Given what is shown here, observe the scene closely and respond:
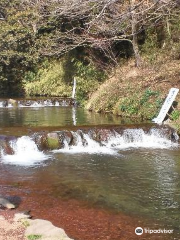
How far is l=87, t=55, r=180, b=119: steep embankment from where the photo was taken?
14.7m

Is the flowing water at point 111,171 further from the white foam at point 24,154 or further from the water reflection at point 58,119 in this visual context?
the water reflection at point 58,119

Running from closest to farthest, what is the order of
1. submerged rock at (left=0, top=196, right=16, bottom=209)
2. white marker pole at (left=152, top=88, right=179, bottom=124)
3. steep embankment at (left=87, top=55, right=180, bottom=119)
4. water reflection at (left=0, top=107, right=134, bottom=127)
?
submerged rock at (left=0, top=196, right=16, bottom=209) < white marker pole at (left=152, top=88, right=179, bottom=124) < water reflection at (left=0, top=107, right=134, bottom=127) < steep embankment at (left=87, top=55, right=180, bottom=119)

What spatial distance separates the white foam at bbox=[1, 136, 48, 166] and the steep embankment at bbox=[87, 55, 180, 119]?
529 cm

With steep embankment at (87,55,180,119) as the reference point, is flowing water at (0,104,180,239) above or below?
below

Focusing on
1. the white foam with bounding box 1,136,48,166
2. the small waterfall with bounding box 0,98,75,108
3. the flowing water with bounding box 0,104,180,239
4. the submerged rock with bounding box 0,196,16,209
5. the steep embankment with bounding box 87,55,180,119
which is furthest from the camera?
the small waterfall with bounding box 0,98,75,108

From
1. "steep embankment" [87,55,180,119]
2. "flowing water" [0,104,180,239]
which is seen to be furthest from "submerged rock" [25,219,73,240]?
"steep embankment" [87,55,180,119]

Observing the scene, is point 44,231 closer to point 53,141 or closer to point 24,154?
point 24,154

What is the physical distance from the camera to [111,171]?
8477mm

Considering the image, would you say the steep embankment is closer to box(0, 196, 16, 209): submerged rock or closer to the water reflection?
the water reflection

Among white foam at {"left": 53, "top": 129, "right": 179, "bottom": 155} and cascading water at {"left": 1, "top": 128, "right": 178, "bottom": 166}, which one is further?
white foam at {"left": 53, "top": 129, "right": 179, "bottom": 155}

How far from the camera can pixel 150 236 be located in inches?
204

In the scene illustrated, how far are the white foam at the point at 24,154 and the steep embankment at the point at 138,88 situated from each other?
5289 mm

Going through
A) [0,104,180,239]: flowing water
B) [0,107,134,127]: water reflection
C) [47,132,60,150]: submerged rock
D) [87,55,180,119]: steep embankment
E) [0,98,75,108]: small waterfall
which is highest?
[87,55,180,119]: steep embankment

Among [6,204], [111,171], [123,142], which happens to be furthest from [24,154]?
[6,204]
